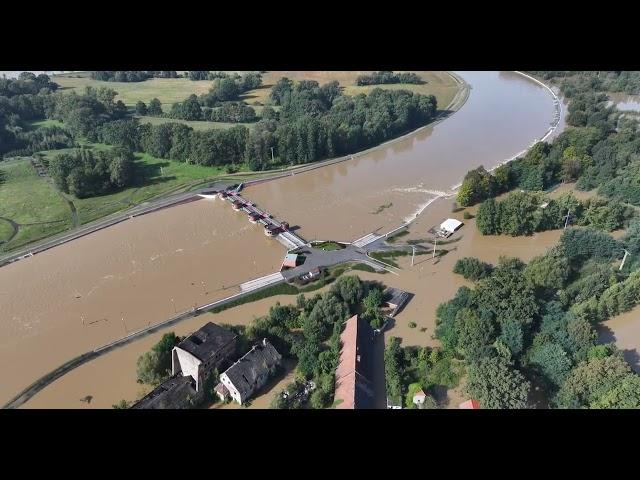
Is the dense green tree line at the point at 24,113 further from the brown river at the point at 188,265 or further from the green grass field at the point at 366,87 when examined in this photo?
the green grass field at the point at 366,87

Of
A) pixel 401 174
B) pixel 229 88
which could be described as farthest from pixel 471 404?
pixel 229 88

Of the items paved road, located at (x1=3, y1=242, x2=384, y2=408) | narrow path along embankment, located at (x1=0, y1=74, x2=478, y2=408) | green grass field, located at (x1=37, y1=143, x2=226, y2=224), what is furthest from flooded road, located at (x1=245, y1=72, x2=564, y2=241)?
green grass field, located at (x1=37, y1=143, x2=226, y2=224)

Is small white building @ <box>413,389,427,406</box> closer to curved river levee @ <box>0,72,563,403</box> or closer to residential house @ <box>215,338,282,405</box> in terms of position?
residential house @ <box>215,338,282,405</box>

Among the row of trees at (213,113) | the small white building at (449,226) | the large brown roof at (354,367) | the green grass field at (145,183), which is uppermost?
the row of trees at (213,113)

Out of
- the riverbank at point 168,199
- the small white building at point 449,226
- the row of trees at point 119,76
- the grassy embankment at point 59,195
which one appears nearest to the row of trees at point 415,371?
the small white building at point 449,226

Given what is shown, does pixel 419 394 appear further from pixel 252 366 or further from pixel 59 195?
pixel 59 195
